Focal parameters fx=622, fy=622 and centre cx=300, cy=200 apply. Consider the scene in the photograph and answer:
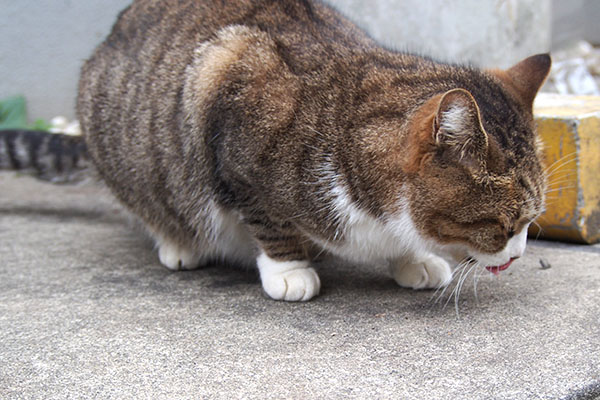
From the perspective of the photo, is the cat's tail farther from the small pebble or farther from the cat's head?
the small pebble

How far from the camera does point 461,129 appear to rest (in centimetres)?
169

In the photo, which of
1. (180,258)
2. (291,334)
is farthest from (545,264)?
(180,258)

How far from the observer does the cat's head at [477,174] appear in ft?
5.63

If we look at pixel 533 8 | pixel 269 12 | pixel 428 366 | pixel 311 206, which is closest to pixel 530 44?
pixel 533 8

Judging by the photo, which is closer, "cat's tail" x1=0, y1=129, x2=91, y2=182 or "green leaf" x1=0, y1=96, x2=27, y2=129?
"cat's tail" x1=0, y1=129, x2=91, y2=182

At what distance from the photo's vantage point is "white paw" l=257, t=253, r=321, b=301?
2.14 meters

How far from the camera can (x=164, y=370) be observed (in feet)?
5.49

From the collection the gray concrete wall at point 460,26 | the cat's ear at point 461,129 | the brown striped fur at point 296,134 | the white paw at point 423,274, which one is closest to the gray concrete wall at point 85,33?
the gray concrete wall at point 460,26

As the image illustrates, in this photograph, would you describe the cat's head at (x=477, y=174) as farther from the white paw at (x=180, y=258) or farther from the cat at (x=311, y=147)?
the white paw at (x=180, y=258)

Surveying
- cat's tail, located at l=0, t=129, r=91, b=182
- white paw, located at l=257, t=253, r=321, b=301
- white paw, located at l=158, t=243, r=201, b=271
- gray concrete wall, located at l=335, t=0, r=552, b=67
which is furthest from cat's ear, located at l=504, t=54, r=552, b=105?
gray concrete wall, located at l=335, t=0, r=552, b=67

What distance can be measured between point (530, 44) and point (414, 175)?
4343mm

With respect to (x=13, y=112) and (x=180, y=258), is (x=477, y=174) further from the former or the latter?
(x=13, y=112)

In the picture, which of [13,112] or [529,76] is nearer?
[529,76]

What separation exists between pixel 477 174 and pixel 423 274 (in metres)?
0.57
